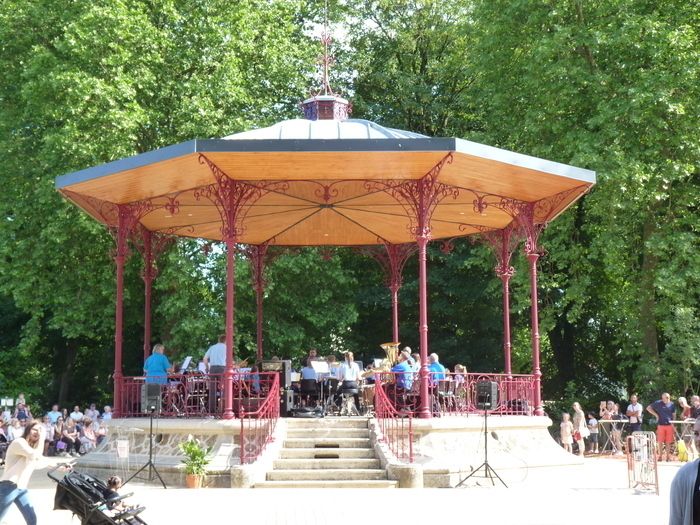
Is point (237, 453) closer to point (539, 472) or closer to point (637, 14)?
point (539, 472)

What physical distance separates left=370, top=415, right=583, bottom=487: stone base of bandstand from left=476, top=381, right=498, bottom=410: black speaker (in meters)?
0.76

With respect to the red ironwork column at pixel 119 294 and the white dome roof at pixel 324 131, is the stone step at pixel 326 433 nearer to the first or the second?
the red ironwork column at pixel 119 294

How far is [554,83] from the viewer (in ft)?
88.3

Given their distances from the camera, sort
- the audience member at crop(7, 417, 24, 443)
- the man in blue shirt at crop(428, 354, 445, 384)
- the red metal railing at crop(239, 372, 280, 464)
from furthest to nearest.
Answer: the audience member at crop(7, 417, 24, 443)
the man in blue shirt at crop(428, 354, 445, 384)
the red metal railing at crop(239, 372, 280, 464)

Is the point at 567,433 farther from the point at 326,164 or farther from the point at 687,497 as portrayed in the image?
the point at 687,497

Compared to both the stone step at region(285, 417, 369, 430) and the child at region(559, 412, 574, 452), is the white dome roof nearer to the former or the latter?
the stone step at region(285, 417, 369, 430)

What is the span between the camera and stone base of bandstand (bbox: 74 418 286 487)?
15070mm

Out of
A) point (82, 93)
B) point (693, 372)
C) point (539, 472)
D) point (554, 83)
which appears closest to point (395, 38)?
point (554, 83)

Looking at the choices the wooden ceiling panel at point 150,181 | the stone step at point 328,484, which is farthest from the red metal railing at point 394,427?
the wooden ceiling panel at point 150,181

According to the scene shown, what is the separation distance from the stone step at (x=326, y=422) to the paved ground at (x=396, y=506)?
2.38 m

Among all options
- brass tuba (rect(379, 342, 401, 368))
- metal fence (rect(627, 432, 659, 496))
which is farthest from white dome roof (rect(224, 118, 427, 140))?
metal fence (rect(627, 432, 659, 496))

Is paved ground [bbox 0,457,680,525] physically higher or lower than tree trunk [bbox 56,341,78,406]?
lower

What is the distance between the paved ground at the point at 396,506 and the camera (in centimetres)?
1118

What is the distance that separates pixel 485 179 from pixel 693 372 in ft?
42.0
